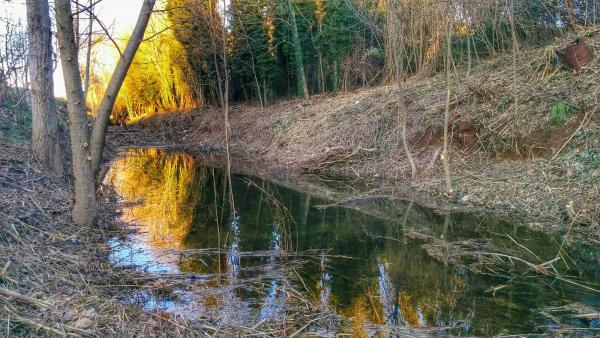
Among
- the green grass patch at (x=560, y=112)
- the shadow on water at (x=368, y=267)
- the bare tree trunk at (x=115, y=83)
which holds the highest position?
the bare tree trunk at (x=115, y=83)

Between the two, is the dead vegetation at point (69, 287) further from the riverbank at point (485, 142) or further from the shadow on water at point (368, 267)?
the riverbank at point (485, 142)

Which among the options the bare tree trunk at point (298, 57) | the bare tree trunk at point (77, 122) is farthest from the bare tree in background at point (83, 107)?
the bare tree trunk at point (298, 57)

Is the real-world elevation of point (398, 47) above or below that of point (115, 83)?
above

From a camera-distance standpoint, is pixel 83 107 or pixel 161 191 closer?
pixel 83 107

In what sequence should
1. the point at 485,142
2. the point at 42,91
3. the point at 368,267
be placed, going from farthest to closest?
the point at 485,142 → the point at 42,91 → the point at 368,267

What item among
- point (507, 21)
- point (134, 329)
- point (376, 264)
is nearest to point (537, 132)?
point (507, 21)

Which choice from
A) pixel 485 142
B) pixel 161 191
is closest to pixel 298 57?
pixel 161 191

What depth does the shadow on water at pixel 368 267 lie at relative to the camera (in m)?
5.18

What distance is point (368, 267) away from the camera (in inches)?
266

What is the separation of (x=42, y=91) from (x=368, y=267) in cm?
732

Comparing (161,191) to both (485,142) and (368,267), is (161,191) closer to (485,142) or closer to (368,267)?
(368,267)

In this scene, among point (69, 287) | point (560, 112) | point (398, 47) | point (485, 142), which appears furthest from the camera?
point (485, 142)

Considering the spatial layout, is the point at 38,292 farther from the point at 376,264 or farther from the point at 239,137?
the point at 239,137

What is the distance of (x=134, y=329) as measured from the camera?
4.20 m
